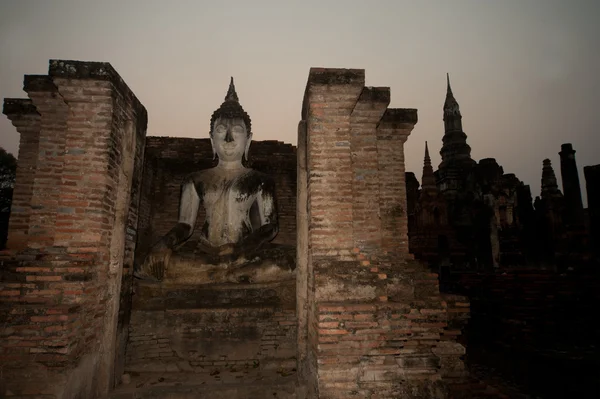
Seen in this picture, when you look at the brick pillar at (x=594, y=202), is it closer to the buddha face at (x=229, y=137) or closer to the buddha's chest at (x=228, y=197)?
the buddha's chest at (x=228, y=197)

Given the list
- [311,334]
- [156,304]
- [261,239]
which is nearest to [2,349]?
[156,304]

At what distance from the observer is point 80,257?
Answer: 153 inches

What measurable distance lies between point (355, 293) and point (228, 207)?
3.59 m

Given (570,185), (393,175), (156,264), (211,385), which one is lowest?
(211,385)

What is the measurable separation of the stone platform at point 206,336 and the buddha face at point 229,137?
2988mm

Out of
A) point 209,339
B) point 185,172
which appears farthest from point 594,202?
point 185,172

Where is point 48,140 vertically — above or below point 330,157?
above

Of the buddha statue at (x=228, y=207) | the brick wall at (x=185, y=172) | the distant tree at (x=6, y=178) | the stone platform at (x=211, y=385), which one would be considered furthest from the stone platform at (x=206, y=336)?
the distant tree at (x=6, y=178)

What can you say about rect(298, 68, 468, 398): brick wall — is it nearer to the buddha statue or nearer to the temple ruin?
the temple ruin

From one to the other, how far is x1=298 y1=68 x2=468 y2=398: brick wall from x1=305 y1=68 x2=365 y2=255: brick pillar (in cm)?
1

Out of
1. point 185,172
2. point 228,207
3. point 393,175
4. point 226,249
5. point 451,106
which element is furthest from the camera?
point 451,106

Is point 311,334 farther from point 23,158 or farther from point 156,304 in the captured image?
point 23,158

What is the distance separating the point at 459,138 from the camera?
23578 mm

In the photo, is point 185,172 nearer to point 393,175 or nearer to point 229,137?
point 229,137
